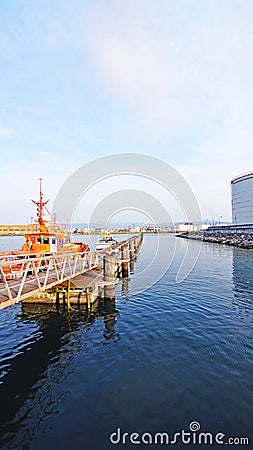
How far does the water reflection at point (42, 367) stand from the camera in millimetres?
6805

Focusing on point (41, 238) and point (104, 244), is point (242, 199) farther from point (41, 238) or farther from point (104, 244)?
point (41, 238)

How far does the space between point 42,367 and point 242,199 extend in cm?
13247

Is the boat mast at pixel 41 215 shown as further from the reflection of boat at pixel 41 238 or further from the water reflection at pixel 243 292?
the water reflection at pixel 243 292

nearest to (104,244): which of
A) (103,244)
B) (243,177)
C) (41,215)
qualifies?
(103,244)

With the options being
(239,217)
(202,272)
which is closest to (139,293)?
(202,272)

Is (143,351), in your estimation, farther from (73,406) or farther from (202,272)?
(202,272)

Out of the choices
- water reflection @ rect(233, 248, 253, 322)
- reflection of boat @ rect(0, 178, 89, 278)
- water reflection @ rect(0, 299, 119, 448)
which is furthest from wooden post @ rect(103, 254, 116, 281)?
water reflection @ rect(233, 248, 253, 322)

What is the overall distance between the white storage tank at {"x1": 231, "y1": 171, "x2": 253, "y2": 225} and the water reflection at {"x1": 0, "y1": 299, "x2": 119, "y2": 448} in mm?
120293

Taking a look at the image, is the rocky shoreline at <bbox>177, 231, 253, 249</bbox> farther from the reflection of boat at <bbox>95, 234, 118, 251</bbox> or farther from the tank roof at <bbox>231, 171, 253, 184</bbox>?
the tank roof at <bbox>231, 171, 253, 184</bbox>

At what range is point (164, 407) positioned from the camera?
23.2 ft

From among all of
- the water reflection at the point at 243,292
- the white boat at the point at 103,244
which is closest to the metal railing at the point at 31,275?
the water reflection at the point at 243,292

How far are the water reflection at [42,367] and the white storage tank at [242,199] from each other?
120m

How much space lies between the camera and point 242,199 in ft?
414

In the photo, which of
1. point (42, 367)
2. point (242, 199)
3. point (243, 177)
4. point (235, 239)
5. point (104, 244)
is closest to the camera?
point (42, 367)
